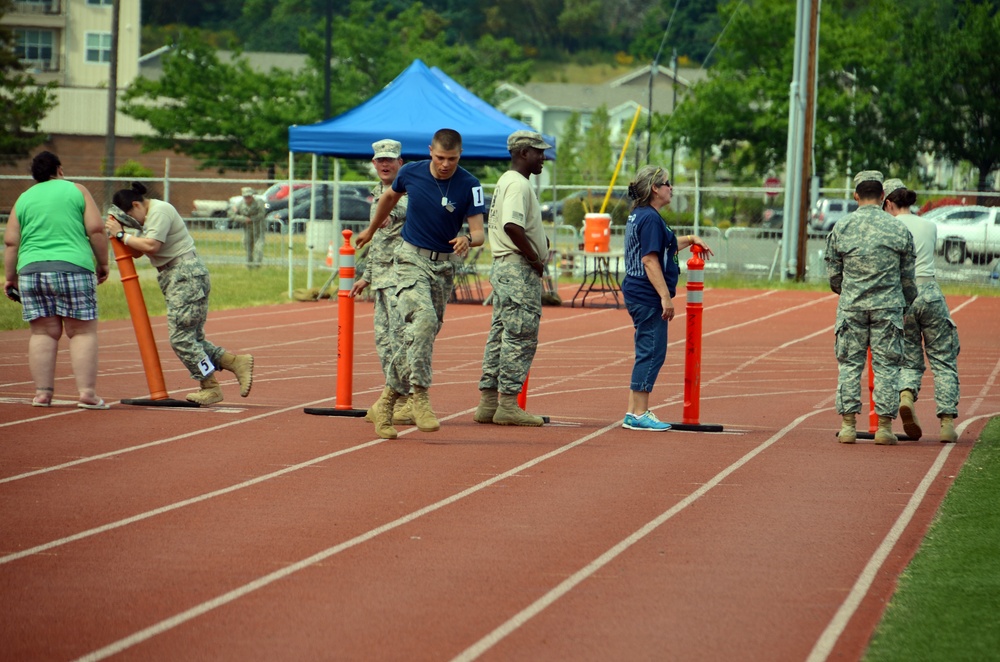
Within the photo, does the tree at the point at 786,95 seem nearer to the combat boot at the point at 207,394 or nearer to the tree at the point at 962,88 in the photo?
the tree at the point at 962,88

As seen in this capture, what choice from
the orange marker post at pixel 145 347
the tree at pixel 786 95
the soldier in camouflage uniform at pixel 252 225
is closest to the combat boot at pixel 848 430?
the orange marker post at pixel 145 347

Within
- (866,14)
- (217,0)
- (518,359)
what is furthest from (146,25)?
(518,359)

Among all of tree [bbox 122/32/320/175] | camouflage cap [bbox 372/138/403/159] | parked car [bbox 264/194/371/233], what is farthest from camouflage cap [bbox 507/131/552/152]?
tree [bbox 122/32/320/175]

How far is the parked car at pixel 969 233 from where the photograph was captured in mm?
29516

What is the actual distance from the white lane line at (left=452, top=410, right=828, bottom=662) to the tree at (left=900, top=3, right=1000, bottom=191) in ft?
127

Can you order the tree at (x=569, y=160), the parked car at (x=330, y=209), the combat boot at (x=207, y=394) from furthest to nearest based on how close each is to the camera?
the tree at (x=569, y=160)
the parked car at (x=330, y=209)
the combat boot at (x=207, y=394)

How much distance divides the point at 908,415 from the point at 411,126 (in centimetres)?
1341

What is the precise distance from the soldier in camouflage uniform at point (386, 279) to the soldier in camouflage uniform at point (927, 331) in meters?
3.38

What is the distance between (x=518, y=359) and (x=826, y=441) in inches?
84.9

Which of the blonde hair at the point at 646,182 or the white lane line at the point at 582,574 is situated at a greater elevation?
the blonde hair at the point at 646,182

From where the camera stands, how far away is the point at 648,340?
9906mm

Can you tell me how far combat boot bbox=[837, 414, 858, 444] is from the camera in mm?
9766

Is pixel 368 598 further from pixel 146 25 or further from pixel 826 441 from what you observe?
pixel 146 25

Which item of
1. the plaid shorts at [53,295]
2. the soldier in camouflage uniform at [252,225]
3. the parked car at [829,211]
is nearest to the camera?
the plaid shorts at [53,295]
